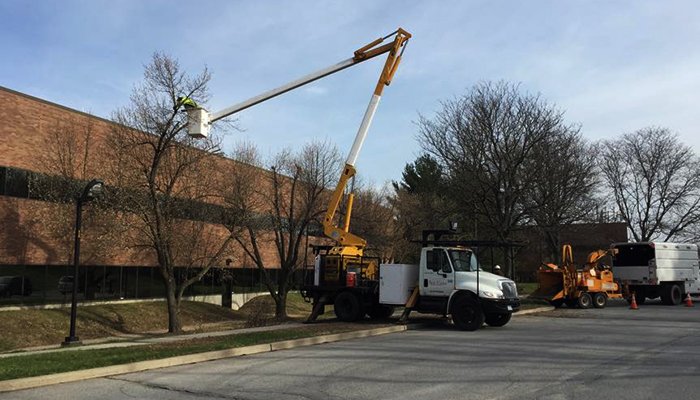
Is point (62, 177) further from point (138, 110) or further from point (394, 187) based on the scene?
point (394, 187)

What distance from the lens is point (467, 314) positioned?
16.8m

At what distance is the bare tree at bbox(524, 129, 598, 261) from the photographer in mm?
27344

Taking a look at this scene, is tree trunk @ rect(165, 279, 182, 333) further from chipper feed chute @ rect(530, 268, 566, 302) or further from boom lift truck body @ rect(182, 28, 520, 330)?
chipper feed chute @ rect(530, 268, 566, 302)

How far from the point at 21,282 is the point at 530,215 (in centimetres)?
2290

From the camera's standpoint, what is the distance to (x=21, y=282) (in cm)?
2380

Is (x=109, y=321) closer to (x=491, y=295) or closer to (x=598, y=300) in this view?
(x=491, y=295)

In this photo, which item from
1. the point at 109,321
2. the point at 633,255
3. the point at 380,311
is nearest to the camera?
the point at 380,311

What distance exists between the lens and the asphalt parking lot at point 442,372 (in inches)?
320

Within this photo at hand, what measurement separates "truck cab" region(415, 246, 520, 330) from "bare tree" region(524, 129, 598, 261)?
10511mm

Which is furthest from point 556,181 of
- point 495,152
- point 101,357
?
point 101,357

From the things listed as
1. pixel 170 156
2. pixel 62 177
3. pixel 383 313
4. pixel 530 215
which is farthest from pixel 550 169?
pixel 62 177

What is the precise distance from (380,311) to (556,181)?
1264cm

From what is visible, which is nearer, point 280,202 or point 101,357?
point 101,357

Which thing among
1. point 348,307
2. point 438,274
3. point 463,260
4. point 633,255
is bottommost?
point 348,307
